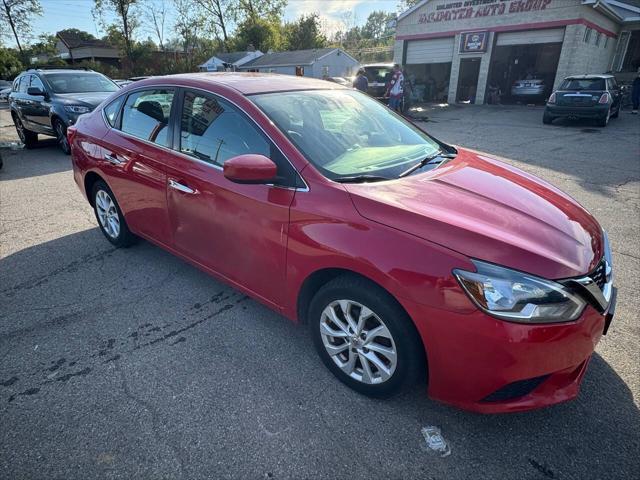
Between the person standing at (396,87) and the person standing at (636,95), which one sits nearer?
the person standing at (396,87)

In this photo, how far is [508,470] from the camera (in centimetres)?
192

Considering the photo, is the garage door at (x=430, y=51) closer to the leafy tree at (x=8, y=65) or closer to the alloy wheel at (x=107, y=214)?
the alloy wheel at (x=107, y=214)

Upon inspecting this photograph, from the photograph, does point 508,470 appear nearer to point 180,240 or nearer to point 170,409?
point 170,409

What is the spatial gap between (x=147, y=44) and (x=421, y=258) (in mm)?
55879

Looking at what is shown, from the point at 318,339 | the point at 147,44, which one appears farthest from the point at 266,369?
the point at 147,44

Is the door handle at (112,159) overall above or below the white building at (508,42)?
below

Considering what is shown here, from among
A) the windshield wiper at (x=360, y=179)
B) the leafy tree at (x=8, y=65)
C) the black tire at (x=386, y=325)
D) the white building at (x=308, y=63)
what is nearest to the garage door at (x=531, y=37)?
the white building at (x=308, y=63)

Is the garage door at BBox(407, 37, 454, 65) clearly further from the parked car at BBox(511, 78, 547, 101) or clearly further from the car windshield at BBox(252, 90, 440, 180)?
the car windshield at BBox(252, 90, 440, 180)

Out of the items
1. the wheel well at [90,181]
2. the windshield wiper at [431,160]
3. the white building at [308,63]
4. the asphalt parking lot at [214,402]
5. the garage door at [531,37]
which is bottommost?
the asphalt parking lot at [214,402]

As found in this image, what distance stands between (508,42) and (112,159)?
→ 21284mm

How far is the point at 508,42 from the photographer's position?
1947cm

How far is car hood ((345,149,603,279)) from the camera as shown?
1.83 m

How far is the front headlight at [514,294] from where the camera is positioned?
174 centimetres

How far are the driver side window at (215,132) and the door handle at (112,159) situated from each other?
962mm
